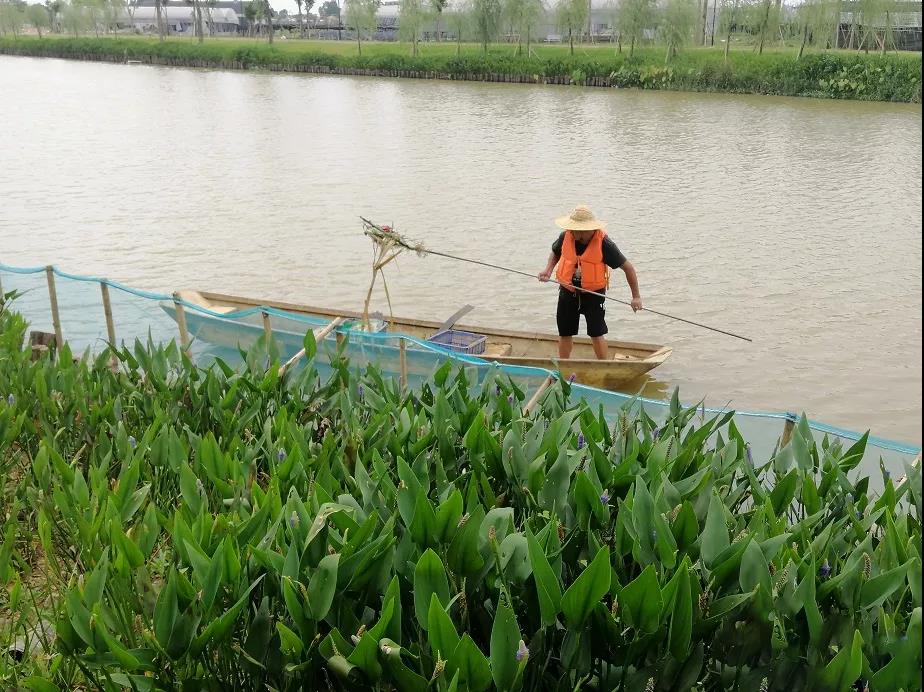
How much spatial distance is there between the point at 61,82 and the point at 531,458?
47156 mm

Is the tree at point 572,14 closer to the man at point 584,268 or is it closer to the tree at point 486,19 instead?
the tree at point 486,19

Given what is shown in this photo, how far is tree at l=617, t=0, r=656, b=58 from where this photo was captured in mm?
42062

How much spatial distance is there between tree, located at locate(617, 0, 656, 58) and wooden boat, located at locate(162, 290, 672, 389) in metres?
35.3

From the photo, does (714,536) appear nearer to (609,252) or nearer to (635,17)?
(609,252)

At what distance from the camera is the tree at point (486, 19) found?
4828 centimetres

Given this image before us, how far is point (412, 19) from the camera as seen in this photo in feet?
170

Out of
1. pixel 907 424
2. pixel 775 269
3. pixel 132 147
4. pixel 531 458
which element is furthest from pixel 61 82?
pixel 531 458

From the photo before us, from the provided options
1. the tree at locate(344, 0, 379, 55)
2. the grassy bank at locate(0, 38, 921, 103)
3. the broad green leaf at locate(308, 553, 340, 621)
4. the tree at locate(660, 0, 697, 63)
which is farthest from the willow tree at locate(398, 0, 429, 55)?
the broad green leaf at locate(308, 553, 340, 621)

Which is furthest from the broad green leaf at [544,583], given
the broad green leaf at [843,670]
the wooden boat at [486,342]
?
the wooden boat at [486,342]

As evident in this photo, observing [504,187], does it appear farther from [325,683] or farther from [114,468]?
[325,683]

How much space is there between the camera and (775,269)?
45.8 feet

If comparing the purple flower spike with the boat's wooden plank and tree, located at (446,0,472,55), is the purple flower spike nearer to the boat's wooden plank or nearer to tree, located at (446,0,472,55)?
the boat's wooden plank

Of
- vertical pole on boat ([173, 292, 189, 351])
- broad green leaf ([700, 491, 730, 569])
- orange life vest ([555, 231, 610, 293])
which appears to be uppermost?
broad green leaf ([700, 491, 730, 569])

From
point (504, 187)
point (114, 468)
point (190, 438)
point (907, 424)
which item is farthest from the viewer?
point (504, 187)
